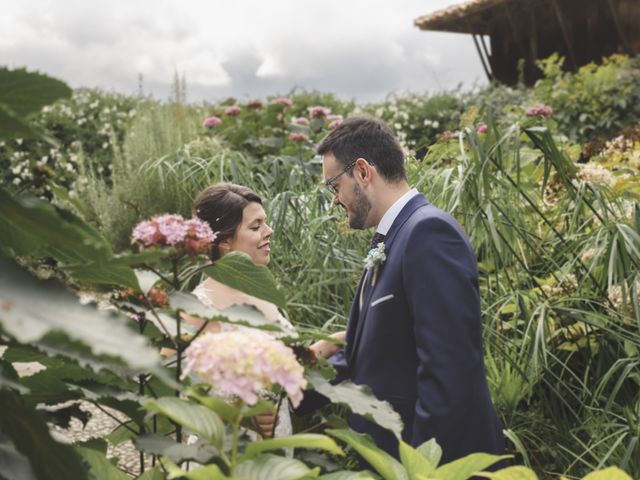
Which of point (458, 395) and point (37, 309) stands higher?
point (37, 309)

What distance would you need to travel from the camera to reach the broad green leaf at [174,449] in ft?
2.94

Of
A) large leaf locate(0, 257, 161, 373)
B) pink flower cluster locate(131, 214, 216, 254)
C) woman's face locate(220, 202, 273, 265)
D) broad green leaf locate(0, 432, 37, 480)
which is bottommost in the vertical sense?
woman's face locate(220, 202, 273, 265)

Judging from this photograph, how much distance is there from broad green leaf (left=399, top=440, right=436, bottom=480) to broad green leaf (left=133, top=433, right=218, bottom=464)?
29 centimetres

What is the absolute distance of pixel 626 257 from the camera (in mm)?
2875

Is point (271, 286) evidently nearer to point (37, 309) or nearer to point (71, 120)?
point (37, 309)

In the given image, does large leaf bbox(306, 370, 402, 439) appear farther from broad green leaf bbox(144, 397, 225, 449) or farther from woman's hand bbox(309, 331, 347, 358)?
woman's hand bbox(309, 331, 347, 358)

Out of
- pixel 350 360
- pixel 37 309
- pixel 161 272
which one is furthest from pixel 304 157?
pixel 37 309

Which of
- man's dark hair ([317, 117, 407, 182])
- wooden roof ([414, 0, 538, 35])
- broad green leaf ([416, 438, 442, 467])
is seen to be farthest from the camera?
wooden roof ([414, 0, 538, 35])

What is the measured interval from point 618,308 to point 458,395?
62.2 inches

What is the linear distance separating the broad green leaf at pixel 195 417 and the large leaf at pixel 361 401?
0.73ft

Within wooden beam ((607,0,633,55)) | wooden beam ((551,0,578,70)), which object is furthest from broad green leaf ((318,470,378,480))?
wooden beam ((551,0,578,70))

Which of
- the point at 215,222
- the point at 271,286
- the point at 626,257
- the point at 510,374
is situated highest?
the point at 271,286

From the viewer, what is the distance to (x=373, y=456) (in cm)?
103

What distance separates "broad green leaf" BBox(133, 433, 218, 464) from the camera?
0.90 meters
